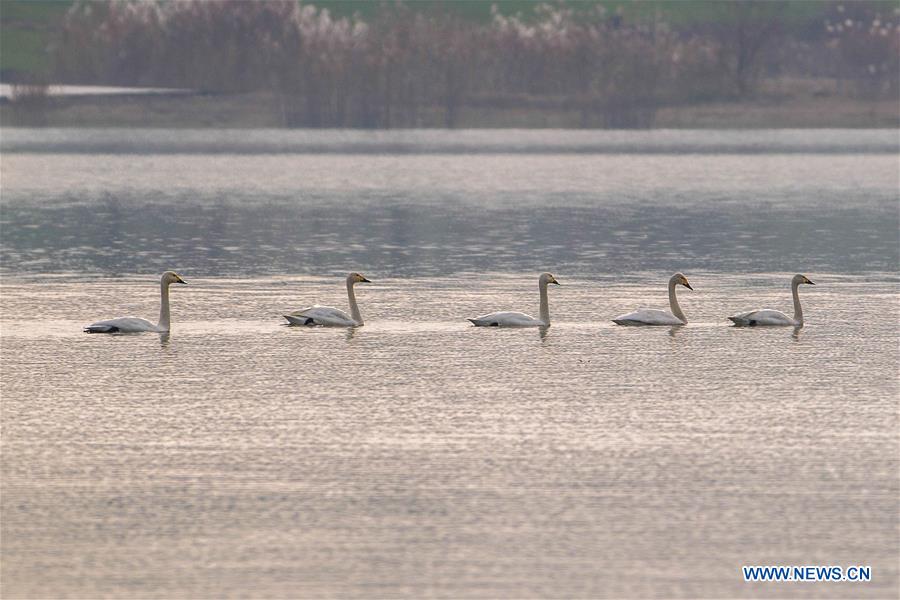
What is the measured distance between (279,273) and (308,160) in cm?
7459

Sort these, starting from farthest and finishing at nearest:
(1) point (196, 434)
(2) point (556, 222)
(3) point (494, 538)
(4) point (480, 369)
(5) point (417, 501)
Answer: (2) point (556, 222) → (4) point (480, 369) → (1) point (196, 434) → (5) point (417, 501) → (3) point (494, 538)

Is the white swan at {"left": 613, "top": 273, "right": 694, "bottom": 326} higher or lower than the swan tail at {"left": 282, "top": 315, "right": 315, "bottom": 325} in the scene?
higher

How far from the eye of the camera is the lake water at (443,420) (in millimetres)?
15562

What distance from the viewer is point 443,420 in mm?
21594

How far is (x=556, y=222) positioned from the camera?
58562 mm

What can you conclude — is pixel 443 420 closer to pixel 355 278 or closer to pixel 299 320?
pixel 299 320

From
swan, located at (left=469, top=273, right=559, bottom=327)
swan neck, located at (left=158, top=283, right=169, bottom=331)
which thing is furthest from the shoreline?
swan neck, located at (left=158, top=283, right=169, bottom=331)

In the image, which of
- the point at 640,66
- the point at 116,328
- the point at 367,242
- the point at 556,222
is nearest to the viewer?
the point at 116,328

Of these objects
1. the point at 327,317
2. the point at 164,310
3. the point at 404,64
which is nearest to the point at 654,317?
the point at 327,317

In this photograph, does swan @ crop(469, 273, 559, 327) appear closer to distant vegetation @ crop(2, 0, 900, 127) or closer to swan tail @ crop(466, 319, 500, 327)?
swan tail @ crop(466, 319, 500, 327)

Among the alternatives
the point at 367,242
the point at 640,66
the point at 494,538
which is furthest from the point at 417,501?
the point at 640,66

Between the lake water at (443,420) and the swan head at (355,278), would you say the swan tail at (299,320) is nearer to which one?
the lake water at (443,420)

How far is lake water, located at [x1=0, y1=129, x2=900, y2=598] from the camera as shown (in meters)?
15.6

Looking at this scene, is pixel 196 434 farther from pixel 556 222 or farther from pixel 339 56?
pixel 339 56
